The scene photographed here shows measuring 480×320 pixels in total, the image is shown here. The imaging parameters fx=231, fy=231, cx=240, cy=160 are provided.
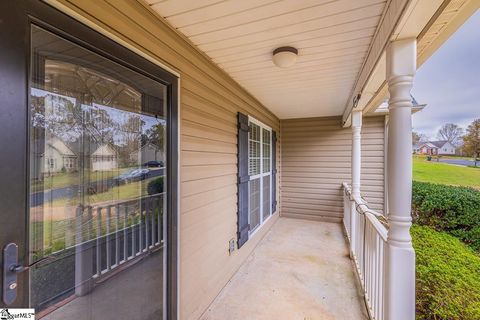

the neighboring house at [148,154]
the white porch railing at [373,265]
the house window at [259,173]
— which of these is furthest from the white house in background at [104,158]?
the house window at [259,173]

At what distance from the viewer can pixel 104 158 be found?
1.29 metres

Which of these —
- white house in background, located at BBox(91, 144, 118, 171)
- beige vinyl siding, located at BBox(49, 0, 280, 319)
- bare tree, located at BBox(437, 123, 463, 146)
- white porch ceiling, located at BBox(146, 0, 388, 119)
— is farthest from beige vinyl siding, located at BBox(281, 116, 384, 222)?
white house in background, located at BBox(91, 144, 118, 171)

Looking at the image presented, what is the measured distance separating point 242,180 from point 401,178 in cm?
212

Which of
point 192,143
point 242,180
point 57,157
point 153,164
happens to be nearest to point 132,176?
point 153,164

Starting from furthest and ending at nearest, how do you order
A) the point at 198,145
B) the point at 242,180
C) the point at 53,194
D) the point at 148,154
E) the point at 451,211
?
1. the point at 451,211
2. the point at 242,180
3. the point at 198,145
4. the point at 148,154
5. the point at 53,194

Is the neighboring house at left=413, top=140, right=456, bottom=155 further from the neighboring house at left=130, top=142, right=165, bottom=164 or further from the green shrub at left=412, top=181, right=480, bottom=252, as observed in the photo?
the neighboring house at left=130, top=142, right=165, bottom=164

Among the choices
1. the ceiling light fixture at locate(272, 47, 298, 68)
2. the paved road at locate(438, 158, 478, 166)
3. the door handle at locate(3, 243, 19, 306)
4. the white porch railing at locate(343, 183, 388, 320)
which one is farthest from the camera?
the paved road at locate(438, 158, 478, 166)

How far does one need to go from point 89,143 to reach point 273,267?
2.81 meters

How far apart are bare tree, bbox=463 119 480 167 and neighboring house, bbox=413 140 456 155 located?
0.51m

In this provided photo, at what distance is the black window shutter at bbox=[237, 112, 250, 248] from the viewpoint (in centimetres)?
318

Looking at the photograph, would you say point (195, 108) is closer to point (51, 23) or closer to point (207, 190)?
point (207, 190)

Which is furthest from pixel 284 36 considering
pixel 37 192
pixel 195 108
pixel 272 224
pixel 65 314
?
pixel 272 224

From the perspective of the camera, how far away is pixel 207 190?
2.40 meters

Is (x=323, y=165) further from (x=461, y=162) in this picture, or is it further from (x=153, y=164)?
(x=153, y=164)
